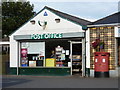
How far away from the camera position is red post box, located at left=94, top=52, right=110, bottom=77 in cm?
1841

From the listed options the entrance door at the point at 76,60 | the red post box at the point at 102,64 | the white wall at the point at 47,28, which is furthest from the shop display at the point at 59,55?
the red post box at the point at 102,64

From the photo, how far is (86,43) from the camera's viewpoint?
65.3 feet

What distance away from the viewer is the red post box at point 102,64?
725 inches

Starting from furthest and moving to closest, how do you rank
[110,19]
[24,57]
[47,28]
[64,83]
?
[24,57] < [47,28] < [110,19] < [64,83]

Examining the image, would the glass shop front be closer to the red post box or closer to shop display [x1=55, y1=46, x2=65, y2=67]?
shop display [x1=55, y1=46, x2=65, y2=67]

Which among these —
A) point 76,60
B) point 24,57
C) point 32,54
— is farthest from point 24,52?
point 76,60

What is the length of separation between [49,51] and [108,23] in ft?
16.4

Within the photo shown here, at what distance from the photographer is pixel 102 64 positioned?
18.4 meters

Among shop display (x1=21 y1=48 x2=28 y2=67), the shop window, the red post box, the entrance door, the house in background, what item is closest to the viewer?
the red post box

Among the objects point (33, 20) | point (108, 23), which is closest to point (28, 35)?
point (33, 20)

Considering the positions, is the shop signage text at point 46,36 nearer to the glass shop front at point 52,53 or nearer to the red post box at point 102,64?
the glass shop front at point 52,53

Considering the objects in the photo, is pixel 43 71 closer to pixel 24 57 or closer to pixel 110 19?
pixel 24 57

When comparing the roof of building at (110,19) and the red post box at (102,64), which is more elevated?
the roof of building at (110,19)

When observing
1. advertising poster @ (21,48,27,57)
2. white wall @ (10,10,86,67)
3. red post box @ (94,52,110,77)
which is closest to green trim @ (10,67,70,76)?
white wall @ (10,10,86,67)
